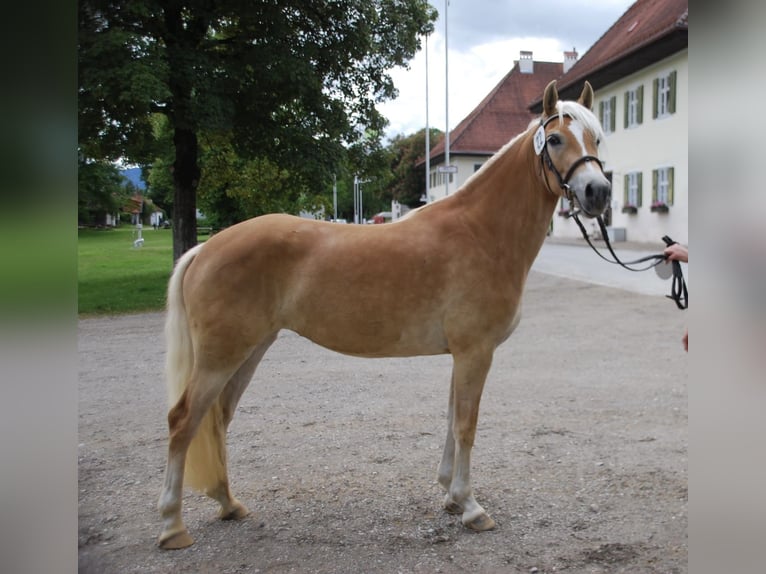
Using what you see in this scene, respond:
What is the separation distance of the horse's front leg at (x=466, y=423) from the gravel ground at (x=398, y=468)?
0.37 feet

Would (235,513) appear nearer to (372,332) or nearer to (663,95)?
(372,332)

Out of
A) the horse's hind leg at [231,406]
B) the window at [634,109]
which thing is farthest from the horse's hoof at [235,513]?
the window at [634,109]

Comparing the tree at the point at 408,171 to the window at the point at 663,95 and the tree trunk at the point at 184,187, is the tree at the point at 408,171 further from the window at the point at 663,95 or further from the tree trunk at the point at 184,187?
the window at the point at 663,95

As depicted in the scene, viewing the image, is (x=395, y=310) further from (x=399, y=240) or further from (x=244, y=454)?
(x=244, y=454)

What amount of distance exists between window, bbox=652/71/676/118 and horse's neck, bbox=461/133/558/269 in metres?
2.94

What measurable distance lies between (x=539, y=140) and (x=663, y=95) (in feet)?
12.7

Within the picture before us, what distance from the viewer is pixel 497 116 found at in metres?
4.53

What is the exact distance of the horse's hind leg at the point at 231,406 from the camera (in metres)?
3.20

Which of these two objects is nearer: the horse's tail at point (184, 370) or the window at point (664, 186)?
the horse's tail at point (184, 370)

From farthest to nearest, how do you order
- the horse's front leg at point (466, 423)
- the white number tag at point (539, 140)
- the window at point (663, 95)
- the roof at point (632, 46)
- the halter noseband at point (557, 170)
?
the window at point (663, 95), the roof at point (632, 46), the horse's front leg at point (466, 423), the white number tag at point (539, 140), the halter noseband at point (557, 170)

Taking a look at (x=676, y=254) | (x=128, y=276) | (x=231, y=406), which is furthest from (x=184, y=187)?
(x=128, y=276)

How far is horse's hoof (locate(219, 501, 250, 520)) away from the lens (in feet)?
10.7

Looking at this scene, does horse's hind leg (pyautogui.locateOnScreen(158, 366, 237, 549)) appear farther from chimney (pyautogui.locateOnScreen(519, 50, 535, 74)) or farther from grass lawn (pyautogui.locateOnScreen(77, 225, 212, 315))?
chimney (pyautogui.locateOnScreen(519, 50, 535, 74))

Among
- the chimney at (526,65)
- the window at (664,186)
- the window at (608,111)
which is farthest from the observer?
the window at (664,186)
